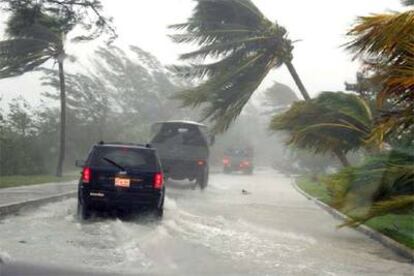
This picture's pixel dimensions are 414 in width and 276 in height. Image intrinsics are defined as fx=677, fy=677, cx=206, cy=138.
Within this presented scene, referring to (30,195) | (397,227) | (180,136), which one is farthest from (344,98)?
(180,136)

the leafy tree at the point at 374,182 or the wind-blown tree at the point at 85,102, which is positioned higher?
the wind-blown tree at the point at 85,102

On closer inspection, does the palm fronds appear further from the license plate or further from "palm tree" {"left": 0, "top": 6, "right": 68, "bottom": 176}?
"palm tree" {"left": 0, "top": 6, "right": 68, "bottom": 176}

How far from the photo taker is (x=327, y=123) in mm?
17156

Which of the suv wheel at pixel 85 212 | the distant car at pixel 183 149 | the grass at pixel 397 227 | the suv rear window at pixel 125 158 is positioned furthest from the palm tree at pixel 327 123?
the distant car at pixel 183 149

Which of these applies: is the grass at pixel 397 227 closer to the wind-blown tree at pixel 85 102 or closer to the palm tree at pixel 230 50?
the palm tree at pixel 230 50

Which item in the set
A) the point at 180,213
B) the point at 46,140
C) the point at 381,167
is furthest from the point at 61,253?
the point at 46,140

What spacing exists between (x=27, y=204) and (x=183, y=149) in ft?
39.5

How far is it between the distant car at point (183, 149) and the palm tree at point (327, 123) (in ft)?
34.1

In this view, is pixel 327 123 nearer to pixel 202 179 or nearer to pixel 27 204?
pixel 27 204

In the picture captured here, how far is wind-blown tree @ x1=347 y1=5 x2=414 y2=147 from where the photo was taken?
9.34 metres

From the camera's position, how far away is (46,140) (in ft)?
109

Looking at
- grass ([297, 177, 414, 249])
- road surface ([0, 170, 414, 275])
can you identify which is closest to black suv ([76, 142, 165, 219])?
road surface ([0, 170, 414, 275])

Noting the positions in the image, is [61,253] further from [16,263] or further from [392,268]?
[392,268]

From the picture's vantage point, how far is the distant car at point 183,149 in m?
28.0
